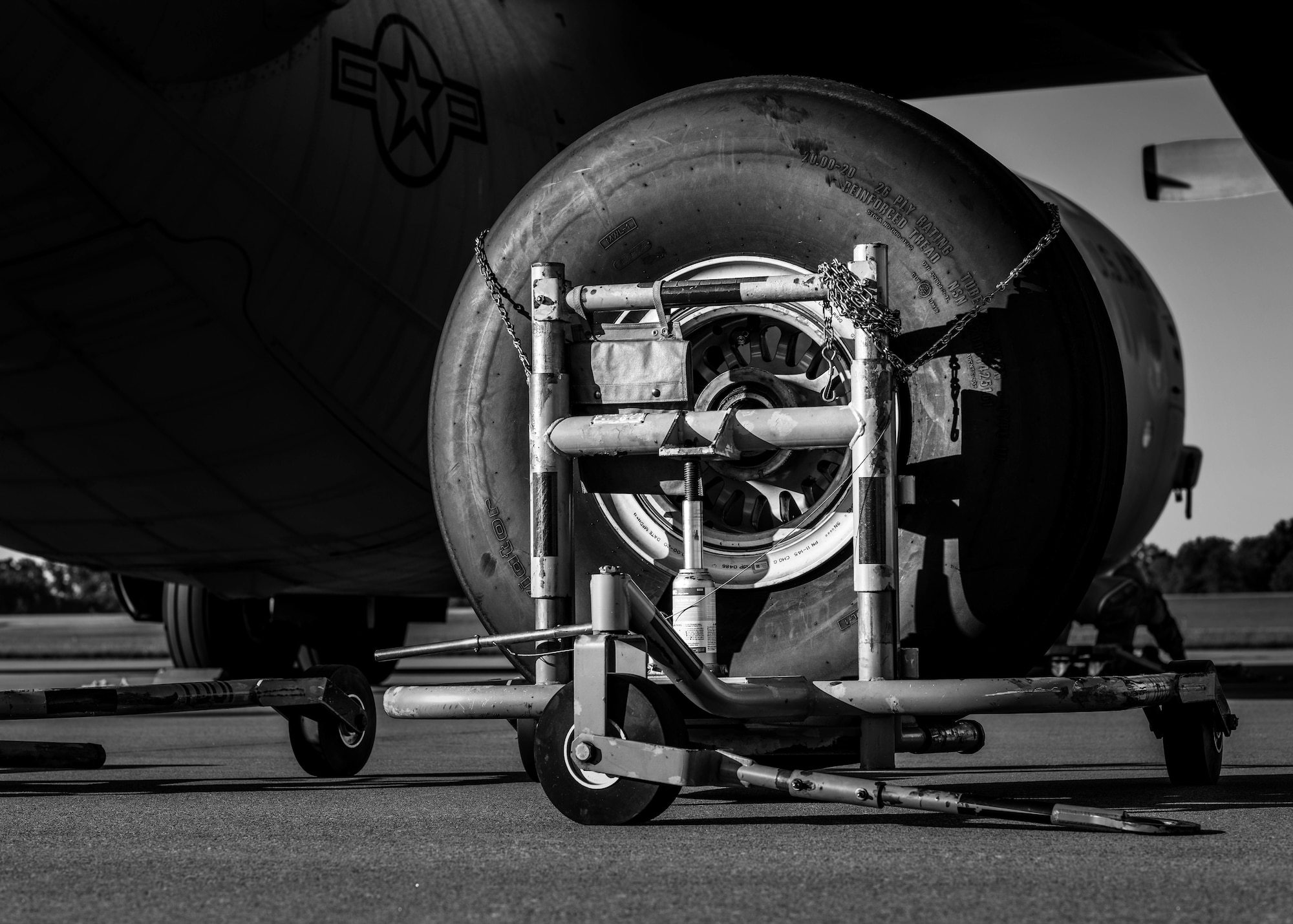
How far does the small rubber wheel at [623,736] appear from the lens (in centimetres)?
324

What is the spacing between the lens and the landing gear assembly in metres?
3.22

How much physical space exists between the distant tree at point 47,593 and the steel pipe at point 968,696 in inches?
3579

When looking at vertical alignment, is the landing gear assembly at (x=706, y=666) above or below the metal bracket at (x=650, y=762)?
above

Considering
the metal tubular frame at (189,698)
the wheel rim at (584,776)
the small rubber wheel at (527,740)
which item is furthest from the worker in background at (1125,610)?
the wheel rim at (584,776)

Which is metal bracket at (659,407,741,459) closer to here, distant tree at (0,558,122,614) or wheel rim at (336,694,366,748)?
wheel rim at (336,694,366,748)

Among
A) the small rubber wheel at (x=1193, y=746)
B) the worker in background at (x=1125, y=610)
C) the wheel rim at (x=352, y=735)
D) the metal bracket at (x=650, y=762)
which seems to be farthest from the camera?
the worker in background at (x=1125, y=610)

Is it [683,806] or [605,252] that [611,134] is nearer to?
[605,252]

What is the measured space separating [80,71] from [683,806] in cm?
297

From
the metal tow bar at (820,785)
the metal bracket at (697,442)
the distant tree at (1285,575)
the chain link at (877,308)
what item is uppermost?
the distant tree at (1285,575)

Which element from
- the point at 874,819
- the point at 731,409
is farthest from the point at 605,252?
the point at 874,819

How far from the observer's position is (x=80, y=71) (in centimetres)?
522

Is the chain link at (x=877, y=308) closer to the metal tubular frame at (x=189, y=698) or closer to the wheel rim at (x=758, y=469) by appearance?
the wheel rim at (x=758, y=469)

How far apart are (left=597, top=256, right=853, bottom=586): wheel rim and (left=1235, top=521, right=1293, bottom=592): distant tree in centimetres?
6296

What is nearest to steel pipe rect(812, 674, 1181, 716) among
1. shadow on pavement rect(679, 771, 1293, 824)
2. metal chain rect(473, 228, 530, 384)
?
shadow on pavement rect(679, 771, 1293, 824)
